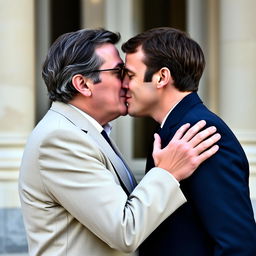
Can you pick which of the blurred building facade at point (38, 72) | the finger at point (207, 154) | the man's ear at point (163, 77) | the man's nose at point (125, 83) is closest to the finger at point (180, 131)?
the finger at point (207, 154)

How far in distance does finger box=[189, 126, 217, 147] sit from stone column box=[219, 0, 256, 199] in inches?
168

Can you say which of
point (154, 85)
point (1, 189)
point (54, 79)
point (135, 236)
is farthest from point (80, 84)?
point (1, 189)

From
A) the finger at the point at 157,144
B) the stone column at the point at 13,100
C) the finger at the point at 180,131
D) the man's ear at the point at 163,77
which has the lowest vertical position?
the stone column at the point at 13,100

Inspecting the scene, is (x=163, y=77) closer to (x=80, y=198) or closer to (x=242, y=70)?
(x=80, y=198)

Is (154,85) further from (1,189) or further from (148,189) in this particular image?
(1,189)

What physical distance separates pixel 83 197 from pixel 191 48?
29.3 inches

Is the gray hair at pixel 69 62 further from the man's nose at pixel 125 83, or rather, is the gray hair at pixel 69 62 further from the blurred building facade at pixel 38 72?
the blurred building facade at pixel 38 72

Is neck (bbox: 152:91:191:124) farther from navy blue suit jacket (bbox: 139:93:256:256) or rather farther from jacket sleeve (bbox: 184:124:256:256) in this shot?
jacket sleeve (bbox: 184:124:256:256)

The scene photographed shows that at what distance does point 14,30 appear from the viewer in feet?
21.5

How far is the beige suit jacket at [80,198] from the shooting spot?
7.91ft

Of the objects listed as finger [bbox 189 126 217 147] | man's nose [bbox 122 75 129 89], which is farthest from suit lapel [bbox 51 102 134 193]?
finger [bbox 189 126 217 147]

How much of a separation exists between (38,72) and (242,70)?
222 centimetres

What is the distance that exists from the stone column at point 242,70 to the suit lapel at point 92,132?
13.6 ft

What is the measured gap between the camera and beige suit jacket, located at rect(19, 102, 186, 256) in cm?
241
